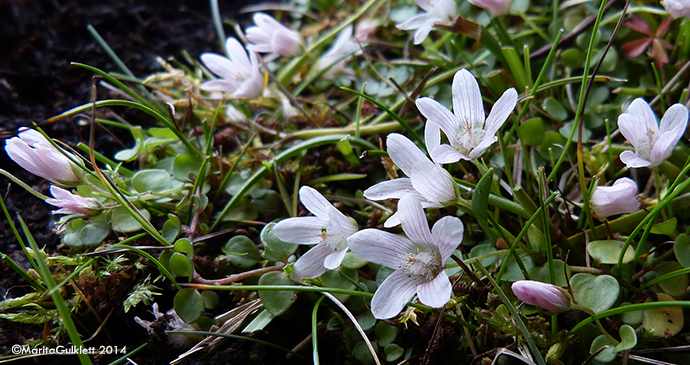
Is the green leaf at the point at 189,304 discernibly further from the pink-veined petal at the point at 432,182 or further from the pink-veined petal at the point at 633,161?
the pink-veined petal at the point at 633,161

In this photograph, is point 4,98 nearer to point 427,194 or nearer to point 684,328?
point 427,194

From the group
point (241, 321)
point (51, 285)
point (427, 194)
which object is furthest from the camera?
point (241, 321)

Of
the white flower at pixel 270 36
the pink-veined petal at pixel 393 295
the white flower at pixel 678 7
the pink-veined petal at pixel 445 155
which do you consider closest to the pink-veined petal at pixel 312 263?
the pink-veined petal at pixel 393 295

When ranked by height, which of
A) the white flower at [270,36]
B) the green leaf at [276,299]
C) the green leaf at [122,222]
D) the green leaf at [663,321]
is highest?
the white flower at [270,36]

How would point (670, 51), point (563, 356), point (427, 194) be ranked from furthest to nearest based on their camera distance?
point (670, 51) → point (563, 356) → point (427, 194)

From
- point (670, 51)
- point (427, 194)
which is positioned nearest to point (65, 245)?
point (427, 194)

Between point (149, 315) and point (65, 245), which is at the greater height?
point (65, 245)

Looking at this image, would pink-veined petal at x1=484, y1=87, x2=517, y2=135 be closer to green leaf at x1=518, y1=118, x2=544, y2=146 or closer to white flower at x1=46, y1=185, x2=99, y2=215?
green leaf at x1=518, y1=118, x2=544, y2=146
